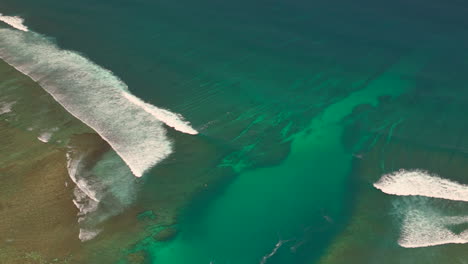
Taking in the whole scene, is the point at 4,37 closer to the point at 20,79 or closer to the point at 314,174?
the point at 20,79

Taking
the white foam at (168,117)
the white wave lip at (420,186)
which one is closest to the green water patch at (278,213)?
the white wave lip at (420,186)

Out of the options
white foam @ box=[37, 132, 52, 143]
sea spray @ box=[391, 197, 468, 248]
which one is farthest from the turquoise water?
white foam @ box=[37, 132, 52, 143]

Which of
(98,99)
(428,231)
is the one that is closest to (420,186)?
(428,231)

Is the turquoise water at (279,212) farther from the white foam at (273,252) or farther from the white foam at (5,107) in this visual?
the white foam at (5,107)

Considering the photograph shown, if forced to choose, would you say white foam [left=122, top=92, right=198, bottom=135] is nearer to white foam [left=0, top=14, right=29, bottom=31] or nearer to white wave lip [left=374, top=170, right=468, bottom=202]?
white wave lip [left=374, top=170, right=468, bottom=202]

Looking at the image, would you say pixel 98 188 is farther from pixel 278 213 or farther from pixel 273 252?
pixel 273 252

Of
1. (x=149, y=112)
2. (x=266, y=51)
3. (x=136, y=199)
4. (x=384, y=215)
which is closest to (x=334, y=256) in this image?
(x=384, y=215)

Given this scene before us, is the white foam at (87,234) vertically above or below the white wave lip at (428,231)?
below
